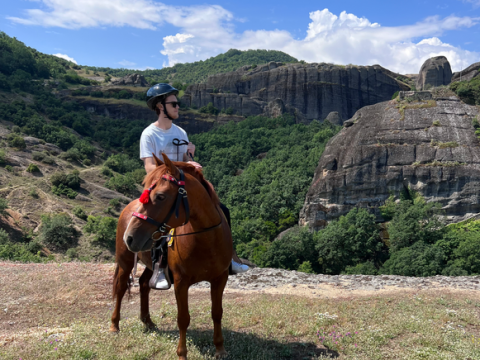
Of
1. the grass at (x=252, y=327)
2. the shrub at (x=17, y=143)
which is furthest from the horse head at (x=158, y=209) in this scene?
the shrub at (x=17, y=143)

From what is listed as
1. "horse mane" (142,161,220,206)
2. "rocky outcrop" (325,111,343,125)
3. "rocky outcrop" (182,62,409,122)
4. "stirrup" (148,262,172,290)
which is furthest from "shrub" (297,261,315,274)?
"rocky outcrop" (182,62,409,122)

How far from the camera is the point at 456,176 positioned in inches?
1310

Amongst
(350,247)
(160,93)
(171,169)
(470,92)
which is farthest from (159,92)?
(470,92)

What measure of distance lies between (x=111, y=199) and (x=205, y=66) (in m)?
120

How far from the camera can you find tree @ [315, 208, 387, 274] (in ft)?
102

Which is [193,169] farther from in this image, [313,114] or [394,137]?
[313,114]

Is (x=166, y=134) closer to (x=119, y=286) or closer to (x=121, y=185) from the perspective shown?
(x=119, y=286)

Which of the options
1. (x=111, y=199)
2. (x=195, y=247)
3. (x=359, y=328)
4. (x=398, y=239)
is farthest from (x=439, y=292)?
(x=111, y=199)

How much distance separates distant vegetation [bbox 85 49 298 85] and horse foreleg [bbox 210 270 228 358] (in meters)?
135

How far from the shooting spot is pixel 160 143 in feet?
15.4

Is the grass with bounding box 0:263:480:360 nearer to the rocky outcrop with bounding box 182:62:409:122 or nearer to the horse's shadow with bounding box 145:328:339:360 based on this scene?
the horse's shadow with bounding box 145:328:339:360

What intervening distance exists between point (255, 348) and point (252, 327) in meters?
1.13

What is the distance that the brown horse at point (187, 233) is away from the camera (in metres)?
3.46

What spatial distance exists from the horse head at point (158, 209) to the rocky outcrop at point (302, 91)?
80238mm
